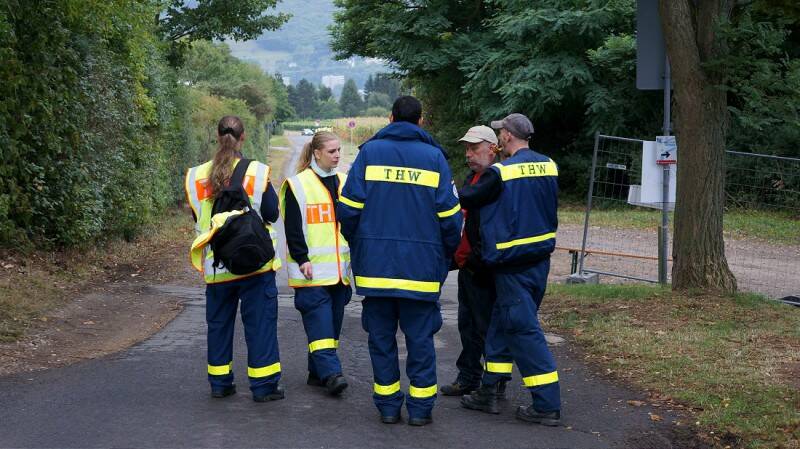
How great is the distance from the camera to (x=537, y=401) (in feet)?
20.3

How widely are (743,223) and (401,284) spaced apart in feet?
35.4

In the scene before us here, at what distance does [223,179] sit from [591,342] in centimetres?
377

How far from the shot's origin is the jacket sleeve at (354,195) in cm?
593

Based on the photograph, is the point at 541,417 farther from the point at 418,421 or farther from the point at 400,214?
the point at 400,214

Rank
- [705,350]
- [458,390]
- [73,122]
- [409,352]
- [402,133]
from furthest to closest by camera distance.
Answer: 1. [73,122]
2. [705,350]
3. [458,390]
4. [409,352]
5. [402,133]

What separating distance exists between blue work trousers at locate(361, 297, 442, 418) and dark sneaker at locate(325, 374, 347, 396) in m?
0.54

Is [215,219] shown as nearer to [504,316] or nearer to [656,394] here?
[504,316]

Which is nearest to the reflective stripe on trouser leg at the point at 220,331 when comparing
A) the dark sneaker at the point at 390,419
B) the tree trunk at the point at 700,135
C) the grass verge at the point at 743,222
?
the dark sneaker at the point at 390,419

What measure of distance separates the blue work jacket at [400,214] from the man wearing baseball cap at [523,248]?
1.10 feet

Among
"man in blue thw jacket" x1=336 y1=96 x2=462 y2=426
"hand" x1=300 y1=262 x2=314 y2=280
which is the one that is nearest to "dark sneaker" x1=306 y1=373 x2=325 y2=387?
"hand" x1=300 y1=262 x2=314 y2=280

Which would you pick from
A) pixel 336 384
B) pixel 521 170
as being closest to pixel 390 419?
pixel 336 384

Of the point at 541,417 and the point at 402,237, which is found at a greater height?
the point at 402,237

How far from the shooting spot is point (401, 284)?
588cm

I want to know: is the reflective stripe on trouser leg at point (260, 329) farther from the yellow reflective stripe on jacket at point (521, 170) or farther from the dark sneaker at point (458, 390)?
the yellow reflective stripe on jacket at point (521, 170)
